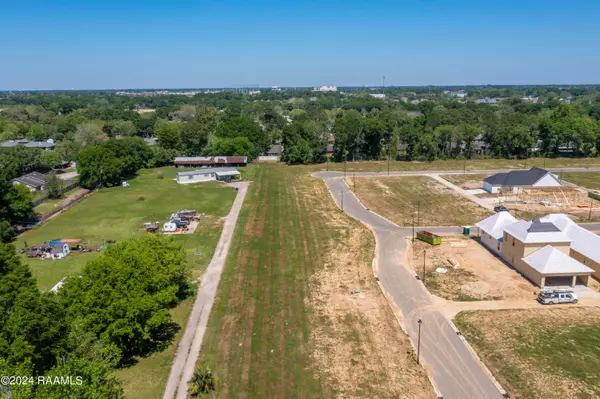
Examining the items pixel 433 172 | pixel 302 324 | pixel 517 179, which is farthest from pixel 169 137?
pixel 302 324

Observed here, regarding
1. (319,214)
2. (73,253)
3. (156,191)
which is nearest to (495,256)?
(319,214)

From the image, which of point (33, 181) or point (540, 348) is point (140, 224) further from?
point (540, 348)

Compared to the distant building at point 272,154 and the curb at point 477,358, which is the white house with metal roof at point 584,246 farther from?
the distant building at point 272,154

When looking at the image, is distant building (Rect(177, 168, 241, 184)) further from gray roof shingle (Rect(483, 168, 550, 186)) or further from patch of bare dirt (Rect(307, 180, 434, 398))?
gray roof shingle (Rect(483, 168, 550, 186))

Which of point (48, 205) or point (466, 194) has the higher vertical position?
point (466, 194)

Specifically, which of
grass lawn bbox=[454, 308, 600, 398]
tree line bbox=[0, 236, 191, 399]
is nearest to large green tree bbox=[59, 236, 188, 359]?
tree line bbox=[0, 236, 191, 399]

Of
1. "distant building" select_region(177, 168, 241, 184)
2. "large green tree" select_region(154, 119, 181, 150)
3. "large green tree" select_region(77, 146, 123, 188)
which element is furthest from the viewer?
"large green tree" select_region(154, 119, 181, 150)
